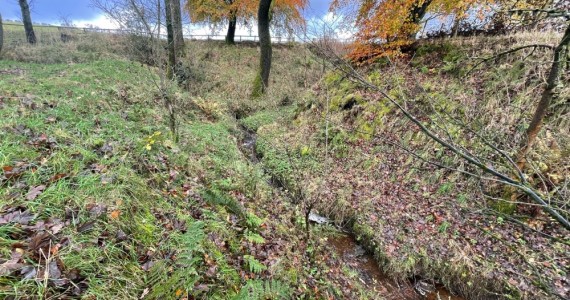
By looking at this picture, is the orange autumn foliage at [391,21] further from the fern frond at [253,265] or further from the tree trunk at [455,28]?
the fern frond at [253,265]

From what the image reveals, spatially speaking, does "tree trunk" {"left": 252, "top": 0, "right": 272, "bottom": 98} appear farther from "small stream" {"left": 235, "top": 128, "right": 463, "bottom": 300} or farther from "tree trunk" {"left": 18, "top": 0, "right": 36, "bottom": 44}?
"tree trunk" {"left": 18, "top": 0, "right": 36, "bottom": 44}

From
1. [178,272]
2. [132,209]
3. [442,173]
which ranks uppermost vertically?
[132,209]

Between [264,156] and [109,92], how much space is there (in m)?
4.42

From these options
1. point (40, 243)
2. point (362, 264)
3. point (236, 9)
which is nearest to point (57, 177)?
point (40, 243)

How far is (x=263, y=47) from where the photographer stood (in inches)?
454

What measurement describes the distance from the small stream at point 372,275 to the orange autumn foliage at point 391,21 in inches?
222

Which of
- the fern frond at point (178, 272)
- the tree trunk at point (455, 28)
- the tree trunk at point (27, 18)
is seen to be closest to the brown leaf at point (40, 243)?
the fern frond at point (178, 272)

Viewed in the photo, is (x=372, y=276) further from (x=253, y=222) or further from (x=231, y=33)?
(x=231, y=33)

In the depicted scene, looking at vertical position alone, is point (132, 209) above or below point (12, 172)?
below

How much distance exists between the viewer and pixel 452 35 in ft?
27.0

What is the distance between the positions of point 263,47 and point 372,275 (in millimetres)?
10164

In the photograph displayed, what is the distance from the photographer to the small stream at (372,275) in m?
3.91

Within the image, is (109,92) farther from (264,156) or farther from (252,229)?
(252,229)

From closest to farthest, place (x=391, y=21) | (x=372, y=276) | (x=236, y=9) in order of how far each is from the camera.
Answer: (x=372, y=276) < (x=391, y=21) < (x=236, y=9)
